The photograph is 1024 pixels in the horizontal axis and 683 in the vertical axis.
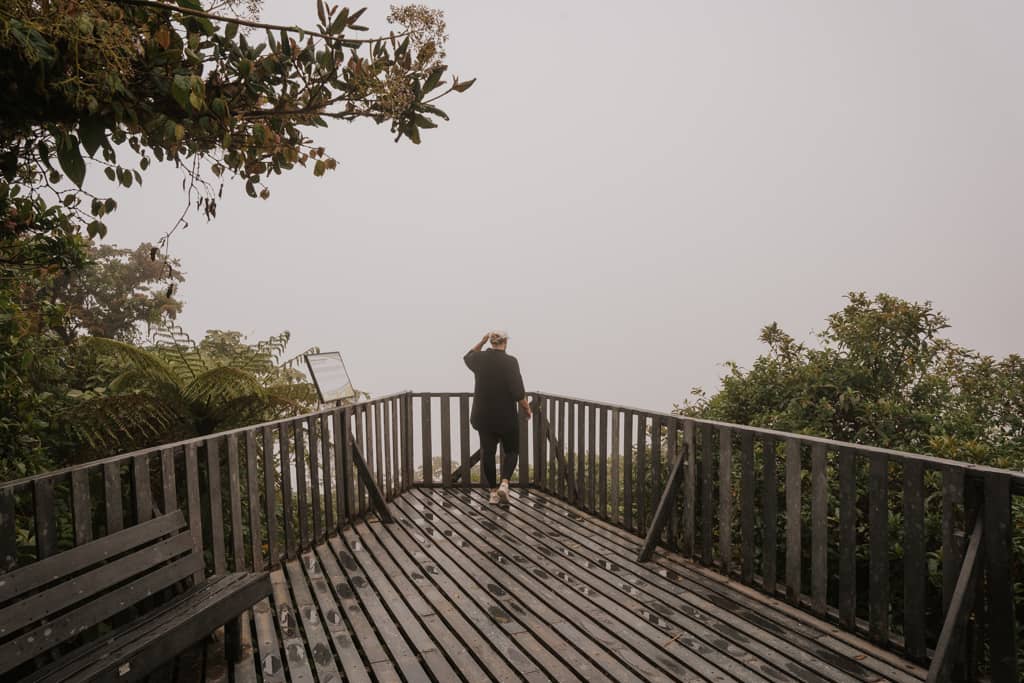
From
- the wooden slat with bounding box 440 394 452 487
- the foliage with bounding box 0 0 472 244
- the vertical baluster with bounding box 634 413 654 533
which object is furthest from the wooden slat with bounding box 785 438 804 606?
the wooden slat with bounding box 440 394 452 487

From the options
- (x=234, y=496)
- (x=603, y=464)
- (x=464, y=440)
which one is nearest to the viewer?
(x=234, y=496)

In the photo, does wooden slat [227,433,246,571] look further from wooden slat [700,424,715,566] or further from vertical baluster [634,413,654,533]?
wooden slat [700,424,715,566]

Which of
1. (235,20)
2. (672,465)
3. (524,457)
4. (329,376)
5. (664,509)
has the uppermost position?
(235,20)

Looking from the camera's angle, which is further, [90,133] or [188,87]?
[90,133]

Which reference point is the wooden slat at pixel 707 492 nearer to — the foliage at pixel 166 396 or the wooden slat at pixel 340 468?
the wooden slat at pixel 340 468

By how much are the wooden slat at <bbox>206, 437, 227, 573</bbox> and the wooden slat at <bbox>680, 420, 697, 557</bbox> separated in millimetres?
3174

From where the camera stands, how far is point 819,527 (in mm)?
3229

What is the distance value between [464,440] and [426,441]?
509mm

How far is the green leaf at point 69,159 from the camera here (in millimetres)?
2168

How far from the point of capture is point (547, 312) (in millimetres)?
43969

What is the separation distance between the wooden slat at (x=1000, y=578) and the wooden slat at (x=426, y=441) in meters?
5.26

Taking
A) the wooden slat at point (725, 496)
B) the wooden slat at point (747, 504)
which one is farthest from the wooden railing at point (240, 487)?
the wooden slat at point (747, 504)

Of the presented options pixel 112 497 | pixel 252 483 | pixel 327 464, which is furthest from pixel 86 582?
pixel 327 464

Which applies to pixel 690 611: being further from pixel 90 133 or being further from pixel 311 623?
pixel 90 133
